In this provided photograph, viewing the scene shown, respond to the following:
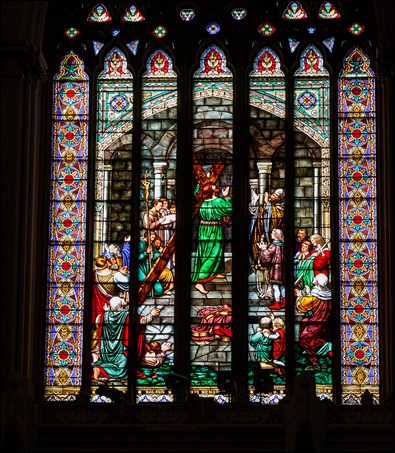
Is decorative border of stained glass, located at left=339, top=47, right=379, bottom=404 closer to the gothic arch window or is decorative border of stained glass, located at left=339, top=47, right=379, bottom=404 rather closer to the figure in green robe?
the gothic arch window

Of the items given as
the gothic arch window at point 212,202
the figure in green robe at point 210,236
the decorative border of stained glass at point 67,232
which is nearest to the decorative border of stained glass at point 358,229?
the gothic arch window at point 212,202

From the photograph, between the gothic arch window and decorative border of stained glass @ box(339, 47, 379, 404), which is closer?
A: decorative border of stained glass @ box(339, 47, 379, 404)

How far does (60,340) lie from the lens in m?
24.2

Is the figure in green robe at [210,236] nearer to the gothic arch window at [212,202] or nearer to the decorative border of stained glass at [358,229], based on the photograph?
the gothic arch window at [212,202]

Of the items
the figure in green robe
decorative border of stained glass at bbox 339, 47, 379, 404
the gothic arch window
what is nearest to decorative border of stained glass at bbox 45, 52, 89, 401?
the gothic arch window

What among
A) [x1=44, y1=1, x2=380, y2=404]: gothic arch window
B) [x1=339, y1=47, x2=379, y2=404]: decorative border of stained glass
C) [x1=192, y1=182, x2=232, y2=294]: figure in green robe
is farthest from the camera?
[x1=192, y1=182, x2=232, y2=294]: figure in green robe

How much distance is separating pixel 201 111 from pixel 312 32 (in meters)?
2.32

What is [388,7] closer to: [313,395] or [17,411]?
[313,395]

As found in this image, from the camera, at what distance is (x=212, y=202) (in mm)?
24750

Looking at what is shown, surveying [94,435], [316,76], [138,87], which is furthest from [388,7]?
[94,435]

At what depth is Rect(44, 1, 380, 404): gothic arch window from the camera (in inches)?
946

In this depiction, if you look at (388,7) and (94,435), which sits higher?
(388,7)

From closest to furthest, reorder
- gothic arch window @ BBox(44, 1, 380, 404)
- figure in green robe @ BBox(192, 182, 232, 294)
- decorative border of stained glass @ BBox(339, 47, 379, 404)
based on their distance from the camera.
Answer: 1. decorative border of stained glass @ BBox(339, 47, 379, 404)
2. gothic arch window @ BBox(44, 1, 380, 404)
3. figure in green robe @ BBox(192, 182, 232, 294)

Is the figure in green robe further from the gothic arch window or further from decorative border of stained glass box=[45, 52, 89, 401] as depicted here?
decorative border of stained glass box=[45, 52, 89, 401]
